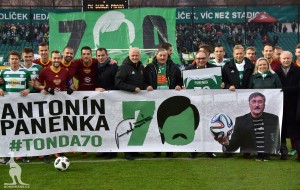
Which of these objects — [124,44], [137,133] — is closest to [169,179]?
[137,133]

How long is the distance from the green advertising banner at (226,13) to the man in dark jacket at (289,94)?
20605 mm

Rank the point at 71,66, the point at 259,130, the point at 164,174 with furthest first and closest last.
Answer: the point at 71,66, the point at 259,130, the point at 164,174

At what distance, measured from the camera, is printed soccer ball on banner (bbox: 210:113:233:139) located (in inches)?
333

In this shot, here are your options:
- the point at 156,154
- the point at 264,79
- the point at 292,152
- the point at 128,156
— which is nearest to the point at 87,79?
the point at 128,156

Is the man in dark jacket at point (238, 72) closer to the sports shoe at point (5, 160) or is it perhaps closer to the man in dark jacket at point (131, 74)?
Result: the man in dark jacket at point (131, 74)

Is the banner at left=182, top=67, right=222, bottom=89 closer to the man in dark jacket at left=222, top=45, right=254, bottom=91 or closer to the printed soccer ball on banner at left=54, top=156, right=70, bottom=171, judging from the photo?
the man in dark jacket at left=222, top=45, right=254, bottom=91

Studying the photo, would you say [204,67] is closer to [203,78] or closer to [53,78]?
[203,78]

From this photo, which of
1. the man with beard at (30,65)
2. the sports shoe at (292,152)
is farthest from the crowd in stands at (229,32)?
the man with beard at (30,65)

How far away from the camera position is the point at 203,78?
8.46 m

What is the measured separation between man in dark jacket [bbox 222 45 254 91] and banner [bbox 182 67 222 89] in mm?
185

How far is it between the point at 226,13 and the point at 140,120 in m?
21.9

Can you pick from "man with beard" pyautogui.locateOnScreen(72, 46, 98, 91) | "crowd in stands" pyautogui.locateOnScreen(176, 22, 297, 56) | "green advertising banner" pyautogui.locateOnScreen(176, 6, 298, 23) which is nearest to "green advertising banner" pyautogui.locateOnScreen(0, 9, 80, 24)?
"green advertising banner" pyautogui.locateOnScreen(176, 6, 298, 23)

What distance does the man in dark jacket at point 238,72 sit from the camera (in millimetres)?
8500

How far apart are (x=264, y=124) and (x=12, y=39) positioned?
2332 cm
